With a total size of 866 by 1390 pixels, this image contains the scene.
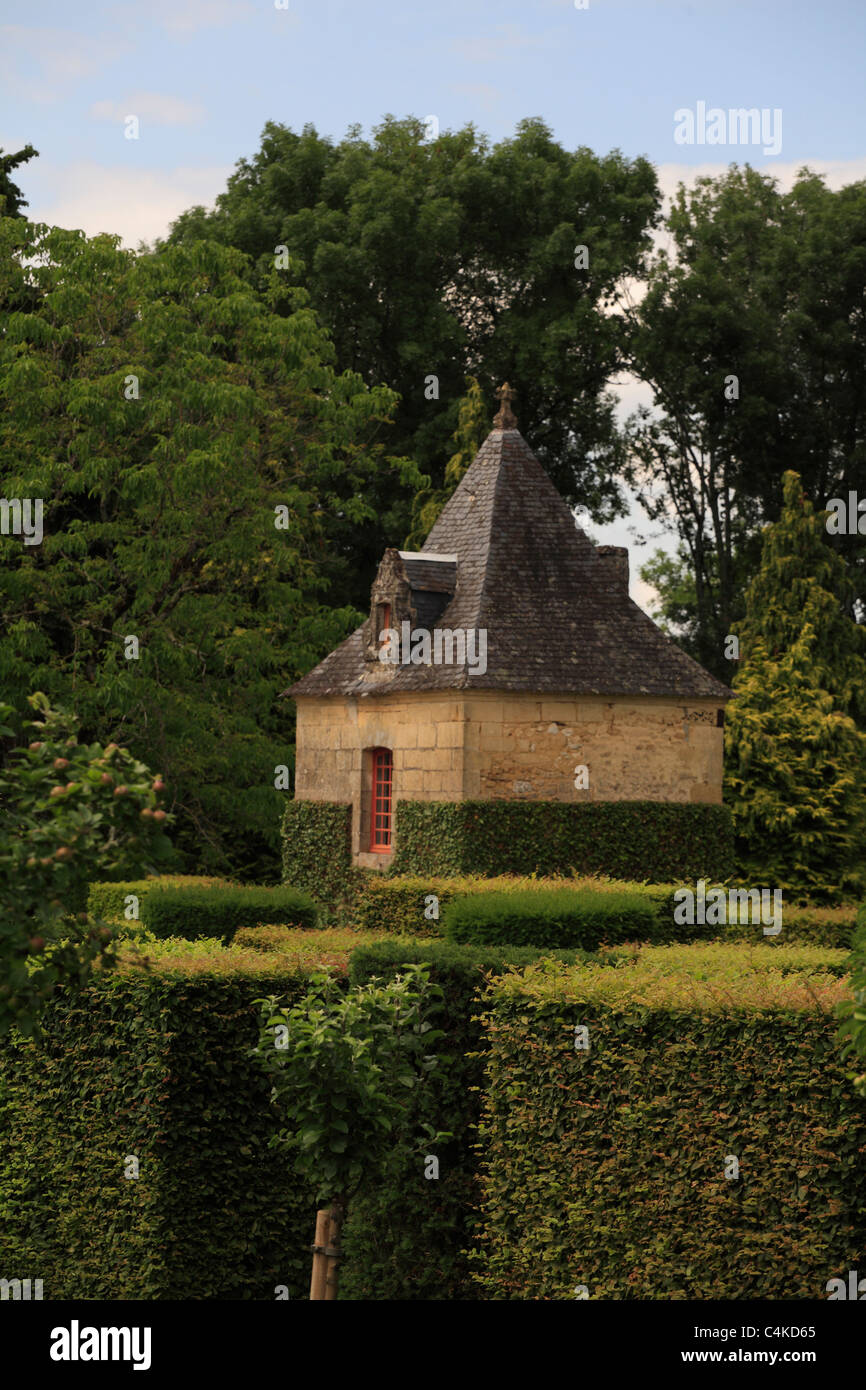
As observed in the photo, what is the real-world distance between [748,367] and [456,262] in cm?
813

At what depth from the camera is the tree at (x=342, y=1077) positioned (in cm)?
866

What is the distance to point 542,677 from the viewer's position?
22656 mm

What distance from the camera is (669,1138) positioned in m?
8.60

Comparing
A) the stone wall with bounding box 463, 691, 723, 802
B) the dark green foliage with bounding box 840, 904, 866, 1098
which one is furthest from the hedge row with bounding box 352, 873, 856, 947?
the dark green foliage with bounding box 840, 904, 866, 1098

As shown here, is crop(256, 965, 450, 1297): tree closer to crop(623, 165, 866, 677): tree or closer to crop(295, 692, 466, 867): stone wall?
crop(295, 692, 466, 867): stone wall

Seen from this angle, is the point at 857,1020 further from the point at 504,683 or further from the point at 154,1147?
the point at 504,683

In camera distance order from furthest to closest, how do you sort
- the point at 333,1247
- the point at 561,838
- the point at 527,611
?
the point at 527,611, the point at 561,838, the point at 333,1247

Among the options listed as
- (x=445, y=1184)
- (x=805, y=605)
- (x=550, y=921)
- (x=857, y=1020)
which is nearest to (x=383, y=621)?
(x=550, y=921)

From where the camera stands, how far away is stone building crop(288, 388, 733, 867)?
22.7m

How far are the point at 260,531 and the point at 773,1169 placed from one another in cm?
2042

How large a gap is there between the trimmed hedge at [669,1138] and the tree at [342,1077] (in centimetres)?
81

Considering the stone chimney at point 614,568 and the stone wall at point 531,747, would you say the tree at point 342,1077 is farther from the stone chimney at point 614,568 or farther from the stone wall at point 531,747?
the stone chimney at point 614,568
